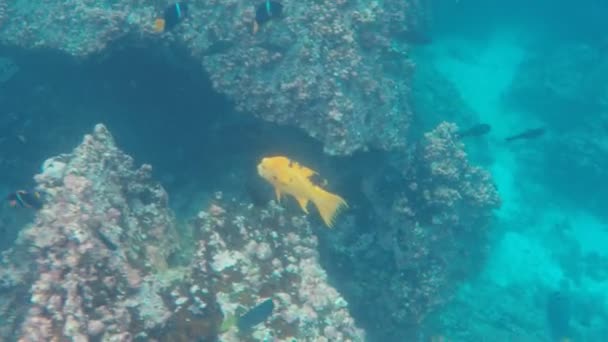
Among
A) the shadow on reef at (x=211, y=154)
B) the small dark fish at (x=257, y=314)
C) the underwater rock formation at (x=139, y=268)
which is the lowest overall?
the small dark fish at (x=257, y=314)

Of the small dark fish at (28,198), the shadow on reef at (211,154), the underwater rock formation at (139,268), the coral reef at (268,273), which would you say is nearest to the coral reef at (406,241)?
the shadow on reef at (211,154)

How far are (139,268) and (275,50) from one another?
13.9 ft

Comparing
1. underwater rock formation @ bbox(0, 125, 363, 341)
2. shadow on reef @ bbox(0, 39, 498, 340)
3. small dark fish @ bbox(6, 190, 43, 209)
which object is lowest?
underwater rock formation @ bbox(0, 125, 363, 341)

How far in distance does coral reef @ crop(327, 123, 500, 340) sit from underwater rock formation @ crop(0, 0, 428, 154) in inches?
42.2

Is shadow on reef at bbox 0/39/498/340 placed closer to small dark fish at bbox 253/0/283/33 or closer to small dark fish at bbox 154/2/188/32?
small dark fish at bbox 154/2/188/32

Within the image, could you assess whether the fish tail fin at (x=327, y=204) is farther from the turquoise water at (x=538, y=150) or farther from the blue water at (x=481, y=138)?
the turquoise water at (x=538, y=150)

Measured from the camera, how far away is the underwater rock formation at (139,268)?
4.30 m

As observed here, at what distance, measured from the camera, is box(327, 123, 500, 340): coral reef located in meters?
7.83

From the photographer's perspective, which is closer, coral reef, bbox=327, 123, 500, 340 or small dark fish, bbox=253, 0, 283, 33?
small dark fish, bbox=253, 0, 283, 33

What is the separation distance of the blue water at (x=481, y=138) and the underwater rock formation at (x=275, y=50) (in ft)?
1.12

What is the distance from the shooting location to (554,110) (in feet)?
51.3

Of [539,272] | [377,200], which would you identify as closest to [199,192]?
[377,200]

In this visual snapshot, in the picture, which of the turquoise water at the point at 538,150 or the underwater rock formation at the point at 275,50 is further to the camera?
the turquoise water at the point at 538,150

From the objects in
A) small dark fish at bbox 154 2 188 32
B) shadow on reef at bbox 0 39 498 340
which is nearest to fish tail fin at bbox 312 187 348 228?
shadow on reef at bbox 0 39 498 340
